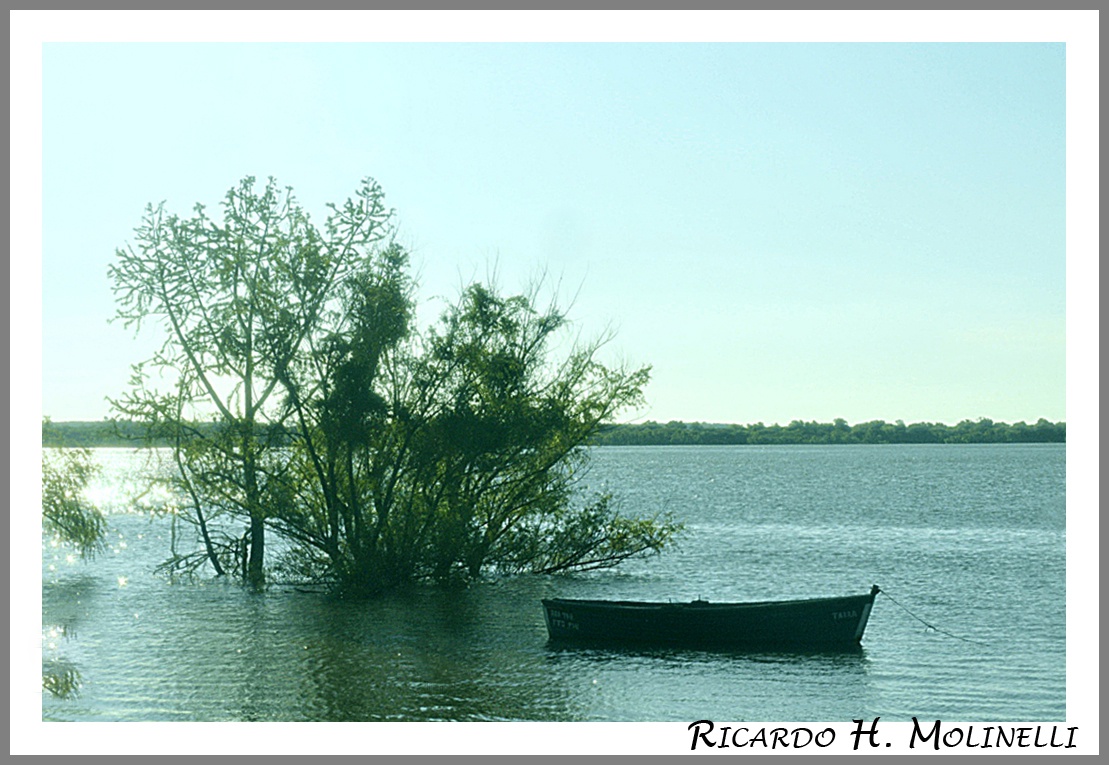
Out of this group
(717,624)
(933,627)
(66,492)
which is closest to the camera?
(717,624)

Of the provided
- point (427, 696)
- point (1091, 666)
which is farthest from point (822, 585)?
point (1091, 666)

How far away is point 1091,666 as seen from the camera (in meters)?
12.3

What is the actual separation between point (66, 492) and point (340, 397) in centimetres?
560

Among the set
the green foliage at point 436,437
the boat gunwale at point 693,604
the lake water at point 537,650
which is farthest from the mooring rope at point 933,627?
the green foliage at point 436,437

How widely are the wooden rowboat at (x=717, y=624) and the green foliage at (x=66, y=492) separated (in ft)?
29.5

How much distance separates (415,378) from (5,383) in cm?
1318

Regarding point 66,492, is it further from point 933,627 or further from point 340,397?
point 933,627

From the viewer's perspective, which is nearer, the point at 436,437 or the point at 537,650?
the point at 537,650

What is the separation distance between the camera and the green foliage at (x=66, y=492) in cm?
2050

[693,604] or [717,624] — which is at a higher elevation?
[693,604]

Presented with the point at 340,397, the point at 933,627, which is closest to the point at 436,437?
the point at 340,397

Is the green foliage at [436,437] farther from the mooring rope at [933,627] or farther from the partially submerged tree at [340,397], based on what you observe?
the mooring rope at [933,627]

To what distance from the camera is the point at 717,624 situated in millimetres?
20453

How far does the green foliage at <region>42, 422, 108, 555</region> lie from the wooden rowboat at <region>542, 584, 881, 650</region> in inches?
354
